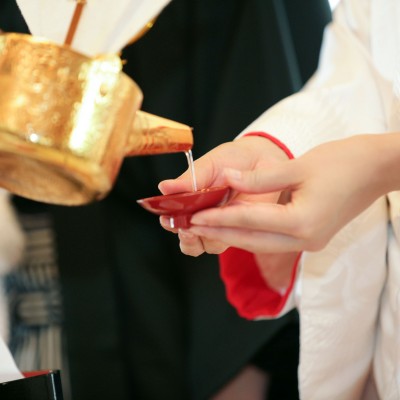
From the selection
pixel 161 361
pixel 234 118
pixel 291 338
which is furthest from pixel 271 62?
pixel 161 361

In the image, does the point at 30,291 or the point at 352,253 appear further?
the point at 30,291

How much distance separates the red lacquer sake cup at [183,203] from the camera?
0.43 m

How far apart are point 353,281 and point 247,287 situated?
0.40 feet

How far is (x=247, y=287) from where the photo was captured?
2.38 ft

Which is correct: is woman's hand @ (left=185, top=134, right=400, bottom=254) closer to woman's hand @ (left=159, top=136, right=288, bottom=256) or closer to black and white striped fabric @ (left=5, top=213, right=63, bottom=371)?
woman's hand @ (left=159, top=136, right=288, bottom=256)

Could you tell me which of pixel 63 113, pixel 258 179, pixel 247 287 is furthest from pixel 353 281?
pixel 63 113

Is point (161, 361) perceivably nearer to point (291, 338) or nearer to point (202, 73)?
point (291, 338)

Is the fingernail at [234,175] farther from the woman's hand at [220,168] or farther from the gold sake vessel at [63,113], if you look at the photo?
the gold sake vessel at [63,113]

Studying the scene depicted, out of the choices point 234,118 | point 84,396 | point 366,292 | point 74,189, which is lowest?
point 84,396

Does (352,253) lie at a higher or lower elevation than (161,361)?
higher

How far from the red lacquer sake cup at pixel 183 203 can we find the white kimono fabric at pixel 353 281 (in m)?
0.23

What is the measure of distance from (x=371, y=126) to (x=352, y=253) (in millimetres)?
149

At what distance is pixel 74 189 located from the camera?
0.38 meters

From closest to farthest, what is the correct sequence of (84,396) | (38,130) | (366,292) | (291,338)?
(38,130) → (366,292) → (291,338) → (84,396)
